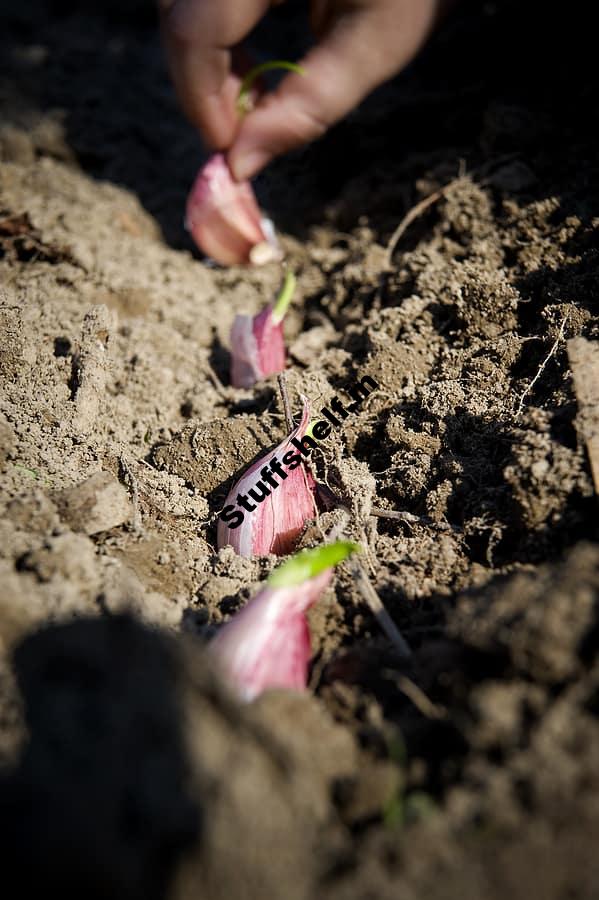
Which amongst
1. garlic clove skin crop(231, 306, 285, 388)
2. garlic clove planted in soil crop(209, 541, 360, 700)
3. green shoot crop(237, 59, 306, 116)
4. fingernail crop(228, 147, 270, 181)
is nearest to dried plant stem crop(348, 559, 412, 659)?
garlic clove planted in soil crop(209, 541, 360, 700)

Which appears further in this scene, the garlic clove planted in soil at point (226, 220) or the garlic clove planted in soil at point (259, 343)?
the garlic clove planted in soil at point (226, 220)

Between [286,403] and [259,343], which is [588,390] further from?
[259,343]

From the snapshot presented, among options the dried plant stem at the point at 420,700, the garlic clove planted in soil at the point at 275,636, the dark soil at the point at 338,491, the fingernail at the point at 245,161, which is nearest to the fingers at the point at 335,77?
the fingernail at the point at 245,161

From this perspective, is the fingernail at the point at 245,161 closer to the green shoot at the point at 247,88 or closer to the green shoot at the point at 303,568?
the green shoot at the point at 247,88

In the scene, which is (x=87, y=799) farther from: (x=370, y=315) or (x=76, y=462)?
(x=370, y=315)

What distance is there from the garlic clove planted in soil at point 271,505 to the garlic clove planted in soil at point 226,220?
1.02m

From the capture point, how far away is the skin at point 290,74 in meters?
1.76

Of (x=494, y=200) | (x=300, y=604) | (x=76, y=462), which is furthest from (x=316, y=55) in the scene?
(x=300, y=604)

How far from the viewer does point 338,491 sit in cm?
135

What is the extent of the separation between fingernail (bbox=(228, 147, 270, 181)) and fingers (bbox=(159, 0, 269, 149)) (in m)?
0.07

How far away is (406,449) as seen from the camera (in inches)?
54.1

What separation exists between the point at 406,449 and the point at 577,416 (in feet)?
1.22

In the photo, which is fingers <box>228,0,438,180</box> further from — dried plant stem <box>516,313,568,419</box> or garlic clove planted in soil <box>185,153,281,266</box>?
dried plant stem <box>516,313,568,419</box>

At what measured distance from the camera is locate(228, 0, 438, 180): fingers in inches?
70.3
